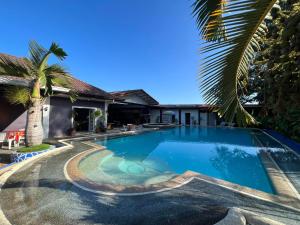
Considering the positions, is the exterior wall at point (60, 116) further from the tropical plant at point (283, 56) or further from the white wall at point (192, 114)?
the white wall at point (192, 114)

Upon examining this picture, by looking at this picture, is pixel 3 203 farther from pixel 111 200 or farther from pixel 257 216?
pixel 257 216

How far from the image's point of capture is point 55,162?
7.29 m

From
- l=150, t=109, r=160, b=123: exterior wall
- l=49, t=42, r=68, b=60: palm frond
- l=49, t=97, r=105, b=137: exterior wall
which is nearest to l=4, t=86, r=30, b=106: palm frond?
A: l=49, t=42, r=68, b=60: palm frond

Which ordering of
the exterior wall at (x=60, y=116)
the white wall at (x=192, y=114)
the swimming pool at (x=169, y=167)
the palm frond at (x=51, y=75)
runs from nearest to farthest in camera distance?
the swimming pool at (x=169, y=167), the palm frond at (x=51, y=75), the exterior wall at (x=60, y=116), the white wall at (x=192, y=114)

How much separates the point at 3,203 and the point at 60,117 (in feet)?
36.7

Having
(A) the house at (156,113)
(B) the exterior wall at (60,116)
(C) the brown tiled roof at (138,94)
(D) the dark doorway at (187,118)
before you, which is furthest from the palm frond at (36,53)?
(D) the dark doorway at (187,118)

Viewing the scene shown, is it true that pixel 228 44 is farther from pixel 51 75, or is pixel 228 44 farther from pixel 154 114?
pixel 154 114

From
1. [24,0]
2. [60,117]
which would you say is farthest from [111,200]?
[24,0]

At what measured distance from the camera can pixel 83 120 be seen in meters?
19.6

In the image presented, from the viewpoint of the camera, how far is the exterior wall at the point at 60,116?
13930mm

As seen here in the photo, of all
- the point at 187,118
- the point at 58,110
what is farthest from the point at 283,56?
the point at 187,118

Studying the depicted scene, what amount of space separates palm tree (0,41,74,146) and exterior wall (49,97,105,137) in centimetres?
557

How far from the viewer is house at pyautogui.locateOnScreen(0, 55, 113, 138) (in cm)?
1099

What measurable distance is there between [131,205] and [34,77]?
290 inches
